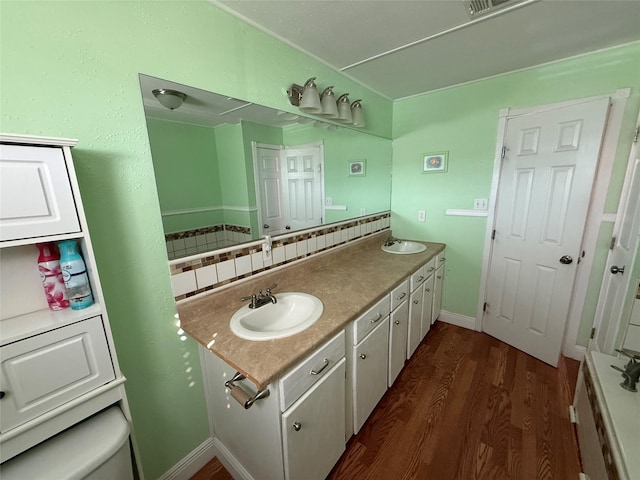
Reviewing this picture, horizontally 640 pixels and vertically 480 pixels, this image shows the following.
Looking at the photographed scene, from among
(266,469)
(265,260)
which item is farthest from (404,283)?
(266,469)

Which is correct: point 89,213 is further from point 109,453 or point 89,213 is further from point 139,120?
point 109,453

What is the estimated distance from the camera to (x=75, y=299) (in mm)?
804

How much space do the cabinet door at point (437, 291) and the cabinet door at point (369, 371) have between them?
1002 millimetres

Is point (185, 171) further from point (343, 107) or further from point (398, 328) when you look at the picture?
point (398, 328)

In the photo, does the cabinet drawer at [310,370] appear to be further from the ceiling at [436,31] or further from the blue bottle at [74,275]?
the ceiling at [436,31]

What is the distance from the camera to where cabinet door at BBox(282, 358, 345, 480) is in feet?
3.21

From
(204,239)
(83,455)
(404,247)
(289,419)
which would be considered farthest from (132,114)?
(404,247)

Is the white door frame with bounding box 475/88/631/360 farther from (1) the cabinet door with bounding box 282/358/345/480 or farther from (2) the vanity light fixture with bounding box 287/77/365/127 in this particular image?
(1) the cabinet door with bounding box 282/358/345/480

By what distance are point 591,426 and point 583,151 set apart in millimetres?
1656

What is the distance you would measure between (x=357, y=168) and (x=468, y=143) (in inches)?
38.3

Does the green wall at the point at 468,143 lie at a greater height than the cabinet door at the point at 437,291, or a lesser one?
greater

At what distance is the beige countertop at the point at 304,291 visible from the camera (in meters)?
0.93

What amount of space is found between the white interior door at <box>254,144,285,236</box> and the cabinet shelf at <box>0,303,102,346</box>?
842 mm

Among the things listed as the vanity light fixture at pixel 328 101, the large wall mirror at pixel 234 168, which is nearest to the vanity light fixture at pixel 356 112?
the large wall mirror at pixel 234 168
